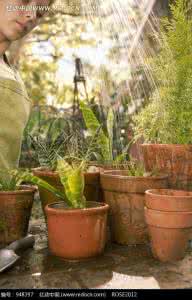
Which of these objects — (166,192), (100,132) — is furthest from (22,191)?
(166,192)

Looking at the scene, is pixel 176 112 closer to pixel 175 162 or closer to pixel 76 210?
pixel 175 162

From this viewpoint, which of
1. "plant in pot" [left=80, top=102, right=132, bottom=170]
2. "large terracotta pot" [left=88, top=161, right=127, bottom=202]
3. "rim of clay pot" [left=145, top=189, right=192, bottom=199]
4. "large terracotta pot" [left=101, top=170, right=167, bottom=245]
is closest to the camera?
"rim of clay pot" [left=145, top=189, right=192, bottom=199]

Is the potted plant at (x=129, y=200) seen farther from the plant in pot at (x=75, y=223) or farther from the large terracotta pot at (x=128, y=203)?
the plant in pot at (x=75, y=223)

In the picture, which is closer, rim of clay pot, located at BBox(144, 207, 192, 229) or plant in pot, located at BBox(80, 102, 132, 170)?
rim of clay pot, located at BBox(144, 207, 192, 229)

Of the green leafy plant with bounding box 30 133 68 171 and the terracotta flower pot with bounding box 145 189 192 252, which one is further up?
the green leafy plant with bounding box 30 133 68 171

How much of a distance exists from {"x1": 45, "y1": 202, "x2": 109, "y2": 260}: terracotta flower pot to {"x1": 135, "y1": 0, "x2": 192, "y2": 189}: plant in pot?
58 centimetres

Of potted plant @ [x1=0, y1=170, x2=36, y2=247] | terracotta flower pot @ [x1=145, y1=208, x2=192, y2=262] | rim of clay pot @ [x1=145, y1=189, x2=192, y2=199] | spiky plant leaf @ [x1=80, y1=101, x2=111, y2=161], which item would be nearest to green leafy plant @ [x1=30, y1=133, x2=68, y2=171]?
spiky plant leaf @ [x1=80, y1=101, x2=111, y2=161]

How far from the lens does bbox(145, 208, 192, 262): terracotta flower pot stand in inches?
87.5

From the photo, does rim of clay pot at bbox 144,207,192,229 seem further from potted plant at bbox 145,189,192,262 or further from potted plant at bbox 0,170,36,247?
potted plant at bbox 0,170,36,247

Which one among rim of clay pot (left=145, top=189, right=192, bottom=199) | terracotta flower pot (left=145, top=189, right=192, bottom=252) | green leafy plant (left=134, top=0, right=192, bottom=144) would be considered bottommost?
terracotta flower pot (left=145, top=189, right=192, bottom=252)

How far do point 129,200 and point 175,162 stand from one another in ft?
1.30

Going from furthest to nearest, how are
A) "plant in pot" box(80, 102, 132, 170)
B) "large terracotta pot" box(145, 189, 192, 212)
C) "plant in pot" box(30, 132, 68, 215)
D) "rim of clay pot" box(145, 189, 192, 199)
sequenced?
"plant in pot" box(80, 102, 132, 170) < "plant in pot" box(30, 132, 68, 215) < "rim of clay pot" box(145, 189, 192, 199) < "large terracotta pot" box(145, 189, 192, 212)

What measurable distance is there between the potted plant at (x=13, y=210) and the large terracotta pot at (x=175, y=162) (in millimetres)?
862

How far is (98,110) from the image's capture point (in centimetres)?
538
